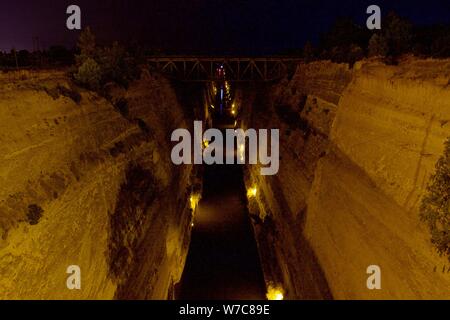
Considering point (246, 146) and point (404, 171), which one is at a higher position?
point (404, 171)

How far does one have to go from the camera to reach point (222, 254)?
21.7 meters

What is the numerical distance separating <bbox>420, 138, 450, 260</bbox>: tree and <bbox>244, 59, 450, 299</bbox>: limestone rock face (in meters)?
0.35

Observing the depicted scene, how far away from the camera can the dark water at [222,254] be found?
18469mm

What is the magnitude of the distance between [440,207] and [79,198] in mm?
9822

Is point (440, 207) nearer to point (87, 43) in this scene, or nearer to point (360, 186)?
point (360, 186)

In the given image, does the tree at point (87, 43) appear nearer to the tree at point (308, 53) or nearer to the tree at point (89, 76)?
the tree at point (89, 76)

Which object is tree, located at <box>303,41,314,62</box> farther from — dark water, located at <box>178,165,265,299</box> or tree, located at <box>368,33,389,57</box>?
dark water, located at <box>178,165,265,299</box>

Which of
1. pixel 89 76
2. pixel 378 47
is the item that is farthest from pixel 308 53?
pixel 89 76

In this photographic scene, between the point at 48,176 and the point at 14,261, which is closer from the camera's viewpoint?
the point at 14,261

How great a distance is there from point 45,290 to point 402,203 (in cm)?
934

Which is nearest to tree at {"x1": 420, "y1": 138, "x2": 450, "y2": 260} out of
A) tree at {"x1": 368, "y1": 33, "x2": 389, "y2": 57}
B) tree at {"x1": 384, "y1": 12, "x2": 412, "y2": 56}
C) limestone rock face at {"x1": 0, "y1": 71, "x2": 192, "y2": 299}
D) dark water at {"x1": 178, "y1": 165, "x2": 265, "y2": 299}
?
limestone rock face at {"x1": 0, "y1": 71, "x2": 192, "y2": 299}

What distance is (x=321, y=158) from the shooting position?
57.7 feet
